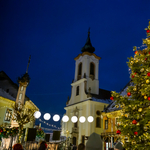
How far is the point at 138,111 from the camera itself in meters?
6.80

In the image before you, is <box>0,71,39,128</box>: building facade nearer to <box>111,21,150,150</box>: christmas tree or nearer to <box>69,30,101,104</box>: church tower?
A: <box>111,21,150,150</box>: christmas tree

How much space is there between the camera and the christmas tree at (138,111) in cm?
630

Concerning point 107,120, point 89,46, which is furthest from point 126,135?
point 89,46

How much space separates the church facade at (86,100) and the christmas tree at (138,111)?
1969cm

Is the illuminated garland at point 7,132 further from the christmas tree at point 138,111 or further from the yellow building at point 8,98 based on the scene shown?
the christmas tree at point 138,111

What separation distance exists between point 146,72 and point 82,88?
2413cm

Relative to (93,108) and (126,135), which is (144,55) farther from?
(93,108)

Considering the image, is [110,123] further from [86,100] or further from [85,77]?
[85,77]

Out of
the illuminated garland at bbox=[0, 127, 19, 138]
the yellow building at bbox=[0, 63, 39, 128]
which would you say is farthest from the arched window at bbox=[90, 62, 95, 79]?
the illuminated garland at bbox=[0, 127, 19, 138]

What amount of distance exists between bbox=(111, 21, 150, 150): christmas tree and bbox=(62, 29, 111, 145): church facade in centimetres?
1969

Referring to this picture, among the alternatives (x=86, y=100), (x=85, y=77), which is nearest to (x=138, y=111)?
(x=86, y=100)

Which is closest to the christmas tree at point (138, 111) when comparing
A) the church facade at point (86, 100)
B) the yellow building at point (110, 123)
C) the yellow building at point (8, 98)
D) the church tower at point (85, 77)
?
the yellow building at point (8, 98)

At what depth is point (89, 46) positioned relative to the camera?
117 ft

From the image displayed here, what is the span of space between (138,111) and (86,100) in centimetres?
2165
